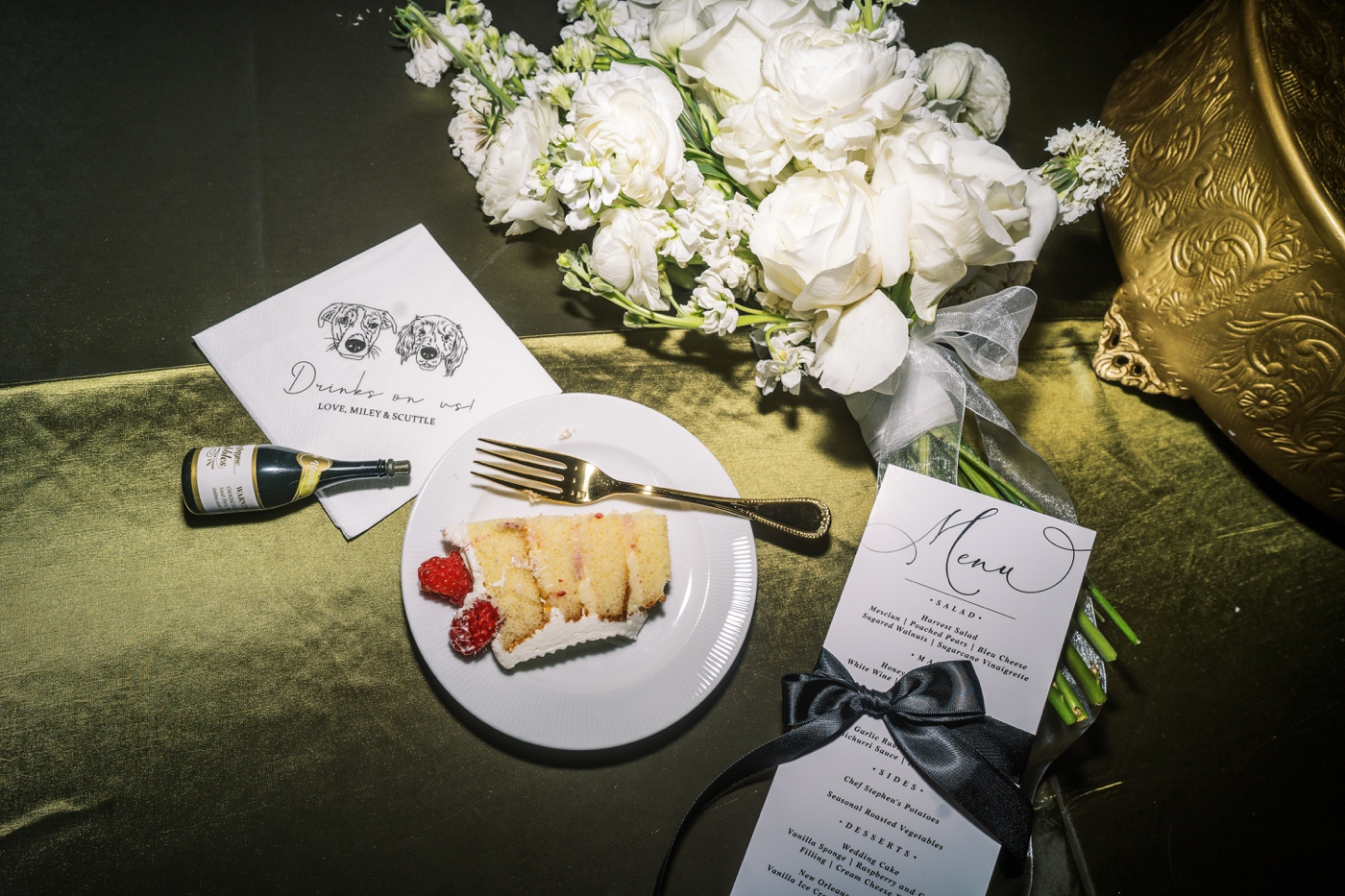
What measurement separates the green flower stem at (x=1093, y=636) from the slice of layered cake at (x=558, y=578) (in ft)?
2.04

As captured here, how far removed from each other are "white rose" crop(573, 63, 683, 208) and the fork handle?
433 mm

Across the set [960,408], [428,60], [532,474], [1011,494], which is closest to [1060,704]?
[1011,494]

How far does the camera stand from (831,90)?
0.71m

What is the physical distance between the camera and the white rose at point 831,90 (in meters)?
0.71

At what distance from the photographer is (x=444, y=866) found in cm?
94

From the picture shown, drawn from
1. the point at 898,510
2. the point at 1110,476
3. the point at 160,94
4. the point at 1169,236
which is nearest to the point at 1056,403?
the point at 1110,476

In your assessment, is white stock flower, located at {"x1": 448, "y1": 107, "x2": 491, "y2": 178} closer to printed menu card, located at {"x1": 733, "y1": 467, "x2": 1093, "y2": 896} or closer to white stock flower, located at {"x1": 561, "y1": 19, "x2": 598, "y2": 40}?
white stock flower, located at {"x1": 561, "y1": 19, "x2": 598, "y2": 40}

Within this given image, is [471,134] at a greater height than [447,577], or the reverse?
[471,134]

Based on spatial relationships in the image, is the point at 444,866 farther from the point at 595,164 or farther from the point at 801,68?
the point at 801,68

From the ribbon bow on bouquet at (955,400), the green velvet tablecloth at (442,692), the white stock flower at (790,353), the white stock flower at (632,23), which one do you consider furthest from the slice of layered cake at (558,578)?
the white stock flower at (632,23)

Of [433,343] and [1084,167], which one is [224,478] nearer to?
[433,343]

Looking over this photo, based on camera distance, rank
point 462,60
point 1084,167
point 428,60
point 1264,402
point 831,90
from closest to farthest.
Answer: point 831,90 → point 1084,167 → point 1264,402 → point 462,60 → point 428,60

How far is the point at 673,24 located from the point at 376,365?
2.24 feet

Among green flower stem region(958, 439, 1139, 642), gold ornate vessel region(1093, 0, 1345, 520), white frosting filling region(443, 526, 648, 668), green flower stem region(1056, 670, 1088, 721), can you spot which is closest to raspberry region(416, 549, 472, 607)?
white frosting filling region(443, 526, 648, 668)
